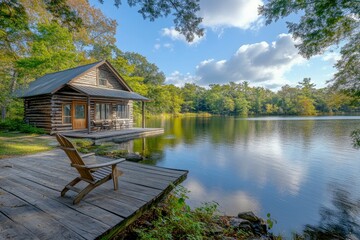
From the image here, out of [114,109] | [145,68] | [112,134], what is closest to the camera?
[112,134]

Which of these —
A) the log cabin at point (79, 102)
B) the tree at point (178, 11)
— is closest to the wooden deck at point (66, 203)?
the tree at point (178, 11)

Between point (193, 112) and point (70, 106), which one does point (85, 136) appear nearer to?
point (70, 106)

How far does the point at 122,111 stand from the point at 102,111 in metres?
2.03

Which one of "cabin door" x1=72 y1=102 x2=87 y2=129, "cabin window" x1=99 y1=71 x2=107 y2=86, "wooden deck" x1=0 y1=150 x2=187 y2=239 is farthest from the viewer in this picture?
"cabin window" x1=99 y1=71 x2=107 y2=86

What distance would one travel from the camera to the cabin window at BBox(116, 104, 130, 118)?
16.5 meters

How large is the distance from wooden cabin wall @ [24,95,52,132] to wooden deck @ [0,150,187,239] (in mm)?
8938

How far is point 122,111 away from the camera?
1692 centimetres

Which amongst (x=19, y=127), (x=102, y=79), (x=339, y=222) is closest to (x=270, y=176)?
(x=339, y=222)

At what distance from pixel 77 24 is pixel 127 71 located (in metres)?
17.6

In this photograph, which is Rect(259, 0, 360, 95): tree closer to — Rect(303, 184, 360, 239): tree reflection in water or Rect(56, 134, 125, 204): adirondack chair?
Rect(303, 184, 360, 239): tree reflection in water

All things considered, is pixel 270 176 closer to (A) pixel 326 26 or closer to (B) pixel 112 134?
(A) pixel 326 26

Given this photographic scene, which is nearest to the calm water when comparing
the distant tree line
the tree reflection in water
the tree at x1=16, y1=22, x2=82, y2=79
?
the tree reflection in water

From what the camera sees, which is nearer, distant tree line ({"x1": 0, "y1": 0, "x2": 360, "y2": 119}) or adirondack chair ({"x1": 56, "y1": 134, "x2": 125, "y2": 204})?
adirondack chair ({"x1": 56, "y1": 134, "x2": 125, "y2": 204})

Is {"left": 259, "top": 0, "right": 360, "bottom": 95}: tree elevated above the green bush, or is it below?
above
